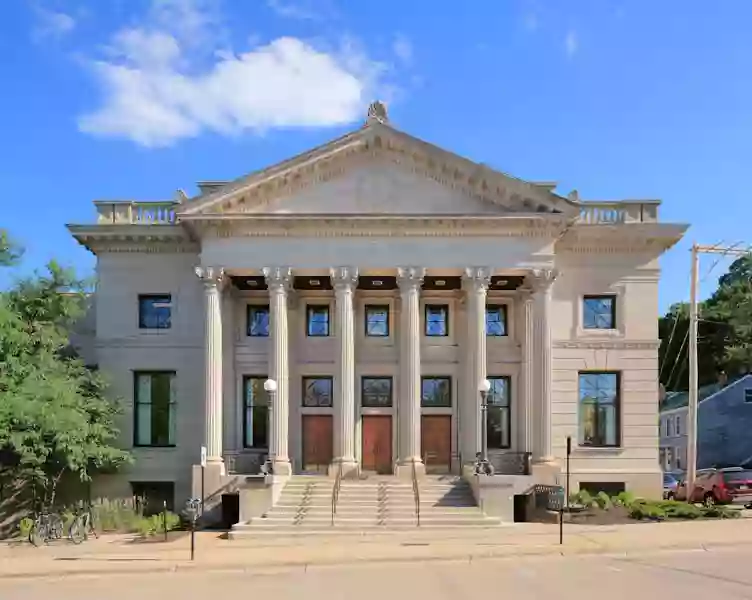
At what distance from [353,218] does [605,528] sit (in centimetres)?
1226

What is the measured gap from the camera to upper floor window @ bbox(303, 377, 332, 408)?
33875 millimetres

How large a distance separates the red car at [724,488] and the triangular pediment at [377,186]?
38.0 feet

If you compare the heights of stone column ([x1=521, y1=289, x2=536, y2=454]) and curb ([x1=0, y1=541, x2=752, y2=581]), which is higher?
stone column ([x1=521, y1=289, x2=536, y2=454])

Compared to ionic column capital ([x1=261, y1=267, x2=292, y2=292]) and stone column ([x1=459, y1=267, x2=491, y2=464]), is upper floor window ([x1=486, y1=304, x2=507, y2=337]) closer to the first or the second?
stone column ([x1=459, y1=267, x2=491, y2=464])

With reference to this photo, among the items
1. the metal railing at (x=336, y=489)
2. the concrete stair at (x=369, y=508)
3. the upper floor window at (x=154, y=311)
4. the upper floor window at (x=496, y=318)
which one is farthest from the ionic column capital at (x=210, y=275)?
the upper floor window at (x=496, y=318)

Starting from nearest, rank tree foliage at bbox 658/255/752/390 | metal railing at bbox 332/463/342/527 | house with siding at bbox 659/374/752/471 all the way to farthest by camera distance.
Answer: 1. metal railing at bbox 332/463/342/527
2. house with siding at bbox 659/374/752/471
3. tree foliage at bbox 658/255/752/390

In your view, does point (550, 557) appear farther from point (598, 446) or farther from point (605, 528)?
point (598, 446)

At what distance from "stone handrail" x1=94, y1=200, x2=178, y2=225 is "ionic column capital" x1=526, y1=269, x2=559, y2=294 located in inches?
504

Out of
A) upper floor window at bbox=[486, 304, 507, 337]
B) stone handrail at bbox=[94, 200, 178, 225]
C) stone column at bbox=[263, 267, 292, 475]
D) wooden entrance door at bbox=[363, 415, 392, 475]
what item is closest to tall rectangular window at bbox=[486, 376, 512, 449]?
upper floor window at bbox=[486, 304, 507, 337]

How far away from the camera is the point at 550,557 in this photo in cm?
2050

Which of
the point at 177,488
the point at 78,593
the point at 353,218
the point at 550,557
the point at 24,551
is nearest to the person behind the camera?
the point at 78,593

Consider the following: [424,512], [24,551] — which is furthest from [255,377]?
[24,551]

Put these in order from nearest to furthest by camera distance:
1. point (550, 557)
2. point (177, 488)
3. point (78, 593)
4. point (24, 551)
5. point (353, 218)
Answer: point (78, 593) → point (550, 557) → point (24, 551) → point (353, 218) → point (177, 488)

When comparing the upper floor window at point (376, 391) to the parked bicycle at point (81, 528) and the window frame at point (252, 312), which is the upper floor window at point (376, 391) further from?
the parked bicycle at point (81, 528)
